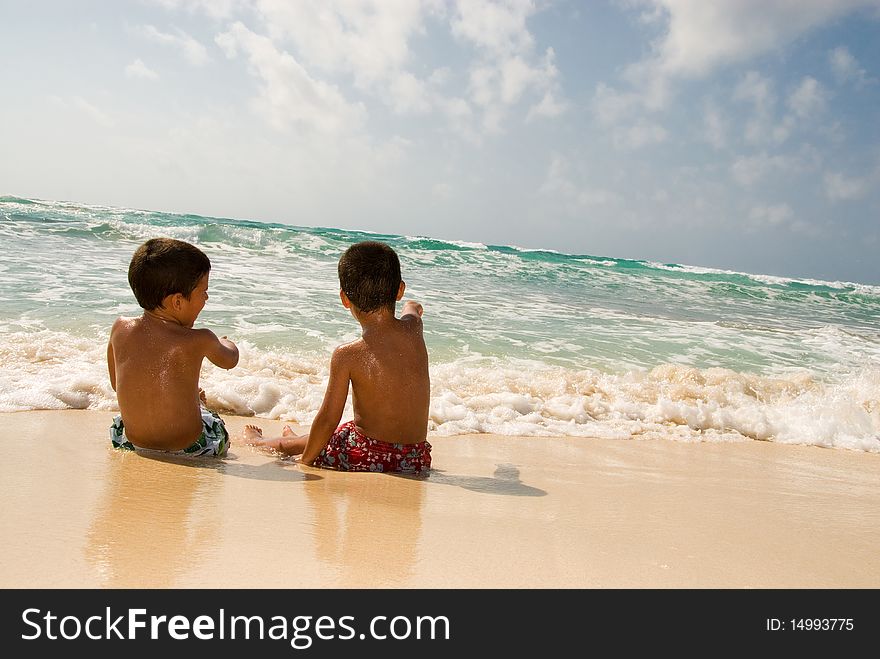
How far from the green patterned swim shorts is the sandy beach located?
0.08m

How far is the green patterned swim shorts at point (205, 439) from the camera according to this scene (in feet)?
9.68

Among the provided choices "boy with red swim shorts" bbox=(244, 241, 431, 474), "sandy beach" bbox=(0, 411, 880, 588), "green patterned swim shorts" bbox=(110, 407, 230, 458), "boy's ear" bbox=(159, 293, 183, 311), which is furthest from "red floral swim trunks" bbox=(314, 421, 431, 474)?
"boy's ear" bbox=(159, 293, 183, 311)

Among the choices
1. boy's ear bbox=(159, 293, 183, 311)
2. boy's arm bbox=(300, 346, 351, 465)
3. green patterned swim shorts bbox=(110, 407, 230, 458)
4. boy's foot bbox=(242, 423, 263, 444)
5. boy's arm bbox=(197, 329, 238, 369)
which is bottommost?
boy's foot bbox=(242, 423, 263, 444)

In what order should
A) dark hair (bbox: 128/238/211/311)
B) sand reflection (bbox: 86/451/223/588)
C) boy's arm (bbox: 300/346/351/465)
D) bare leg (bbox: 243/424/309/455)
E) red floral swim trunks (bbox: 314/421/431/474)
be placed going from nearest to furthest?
1. sand reflection (bbox: 86/451/223/588)
2. dark hair (bbox: 128/238/211/311)
3. boy's arm (bbox: 300/346/351/465)
4. red floral swim trunks (bbox: 314/421/431/474)
5. bare leg (bbox: 243/424/309/455)

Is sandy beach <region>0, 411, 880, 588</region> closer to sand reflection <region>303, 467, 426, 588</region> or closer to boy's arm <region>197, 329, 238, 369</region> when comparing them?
sand reflection <region>303, 467, 426, 588</region>

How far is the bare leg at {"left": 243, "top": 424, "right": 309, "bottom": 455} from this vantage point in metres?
3.10

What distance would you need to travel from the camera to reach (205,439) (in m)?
3.00

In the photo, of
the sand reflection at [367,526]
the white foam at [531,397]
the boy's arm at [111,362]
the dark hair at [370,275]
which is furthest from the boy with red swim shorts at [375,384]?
the white foam at [531,397]

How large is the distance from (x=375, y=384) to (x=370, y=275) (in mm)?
510

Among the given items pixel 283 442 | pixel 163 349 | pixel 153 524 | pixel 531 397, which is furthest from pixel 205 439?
pixel 531 397

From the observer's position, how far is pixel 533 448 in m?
3.83
